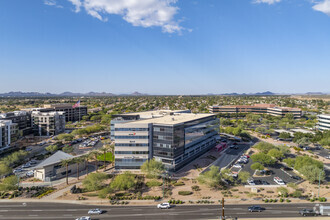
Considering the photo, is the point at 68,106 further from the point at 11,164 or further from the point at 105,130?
the point at 11,164

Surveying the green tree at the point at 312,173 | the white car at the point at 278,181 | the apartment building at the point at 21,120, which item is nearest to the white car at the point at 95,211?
the white car at the point at 278,181

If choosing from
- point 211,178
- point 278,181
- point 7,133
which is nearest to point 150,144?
point 211,178

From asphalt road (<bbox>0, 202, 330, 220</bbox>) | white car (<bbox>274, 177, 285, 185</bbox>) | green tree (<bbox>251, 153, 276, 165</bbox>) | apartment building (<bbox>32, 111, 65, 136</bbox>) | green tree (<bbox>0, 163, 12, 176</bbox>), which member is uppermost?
apartment building (<bbox>32, 111, 65, 136</bbox>)

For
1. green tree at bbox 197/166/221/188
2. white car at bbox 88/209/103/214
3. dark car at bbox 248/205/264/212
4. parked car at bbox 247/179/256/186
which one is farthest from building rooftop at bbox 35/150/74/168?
parked car at bbox 247/179/256/186

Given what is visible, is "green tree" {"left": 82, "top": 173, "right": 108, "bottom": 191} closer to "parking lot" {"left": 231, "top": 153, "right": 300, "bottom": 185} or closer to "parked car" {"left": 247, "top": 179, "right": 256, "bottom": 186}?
"parked car" {"left": 247, "top": 179, "right": 256, "bottom": 186}

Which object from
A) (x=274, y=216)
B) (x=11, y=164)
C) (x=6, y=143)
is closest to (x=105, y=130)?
(x=6, y=143)
